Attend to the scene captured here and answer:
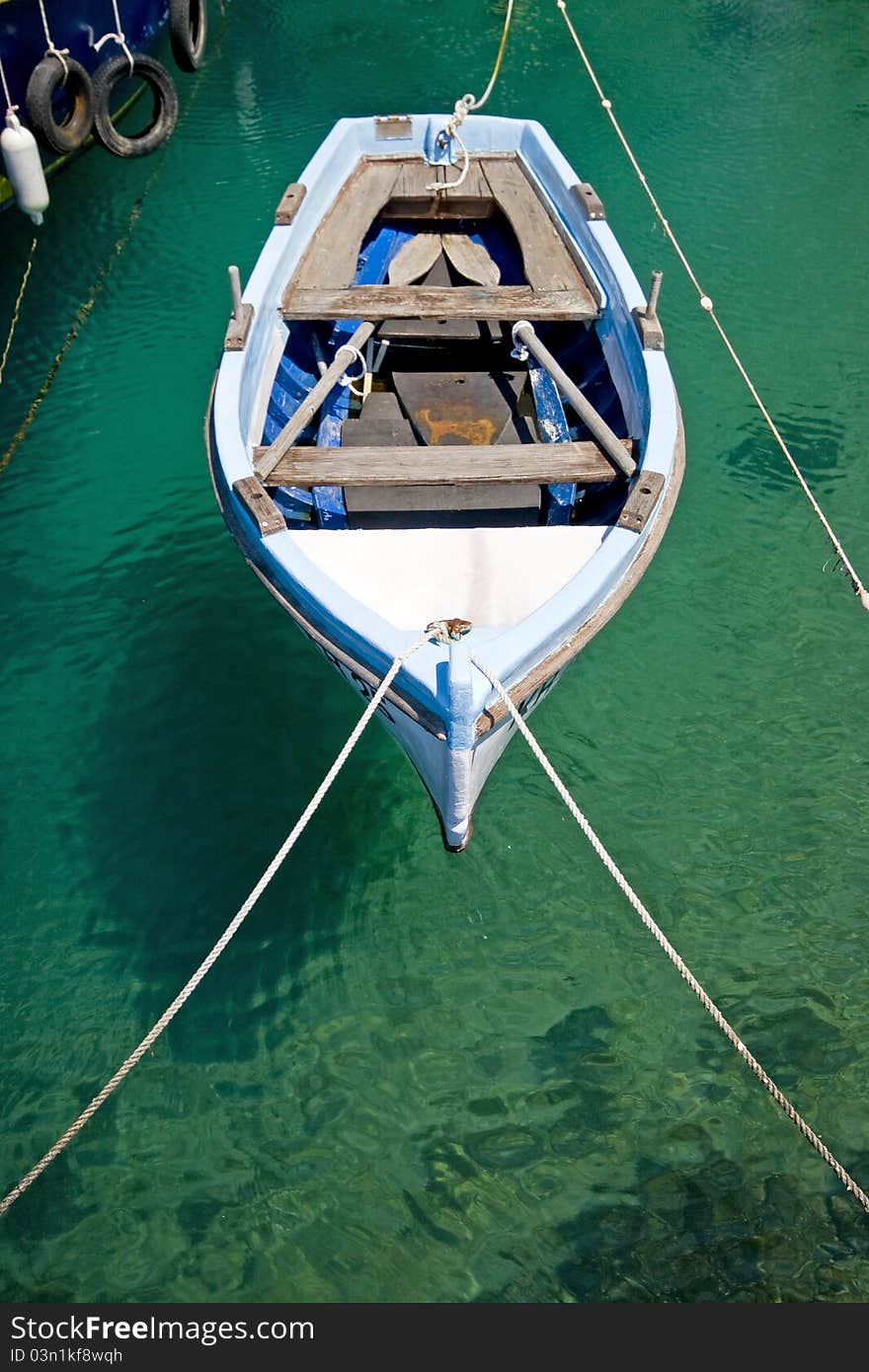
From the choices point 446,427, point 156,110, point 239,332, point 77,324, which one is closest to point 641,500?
point 446,427

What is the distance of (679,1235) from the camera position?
530 centimetres

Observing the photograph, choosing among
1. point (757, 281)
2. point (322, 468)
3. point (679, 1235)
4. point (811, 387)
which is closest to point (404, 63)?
point (757, 281)

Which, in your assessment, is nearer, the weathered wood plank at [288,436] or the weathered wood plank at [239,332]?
the weathered wood plank at [288,436]

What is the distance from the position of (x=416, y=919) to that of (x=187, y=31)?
15.1 m

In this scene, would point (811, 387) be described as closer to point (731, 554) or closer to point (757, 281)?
point (757, 281)

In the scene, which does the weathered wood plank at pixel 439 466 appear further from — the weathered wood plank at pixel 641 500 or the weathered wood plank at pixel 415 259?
the weathered wood plank at pixel 415 259

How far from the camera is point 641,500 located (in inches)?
234

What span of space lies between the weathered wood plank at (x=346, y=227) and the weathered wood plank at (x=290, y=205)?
1.15 ft

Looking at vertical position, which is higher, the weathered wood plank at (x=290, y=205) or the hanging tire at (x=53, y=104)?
the hanging tire at (x=53, y=104)

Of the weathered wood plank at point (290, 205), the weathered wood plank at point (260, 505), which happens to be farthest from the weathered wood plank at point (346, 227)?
the weathered wood plank at point (260, 505)

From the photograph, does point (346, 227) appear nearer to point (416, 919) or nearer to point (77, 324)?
point (77, 324)

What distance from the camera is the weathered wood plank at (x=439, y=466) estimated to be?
21.1 ft

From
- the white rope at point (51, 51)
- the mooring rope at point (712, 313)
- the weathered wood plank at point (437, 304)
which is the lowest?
the mooring rope at point (712, 313)

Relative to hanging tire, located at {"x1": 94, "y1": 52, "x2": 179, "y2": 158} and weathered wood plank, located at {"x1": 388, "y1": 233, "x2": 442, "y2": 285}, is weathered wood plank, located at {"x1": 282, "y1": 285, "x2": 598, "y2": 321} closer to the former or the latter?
weathered wood plank, located at {"x1": 388, "y1": 233, "x2": 442, "y2": 285}
